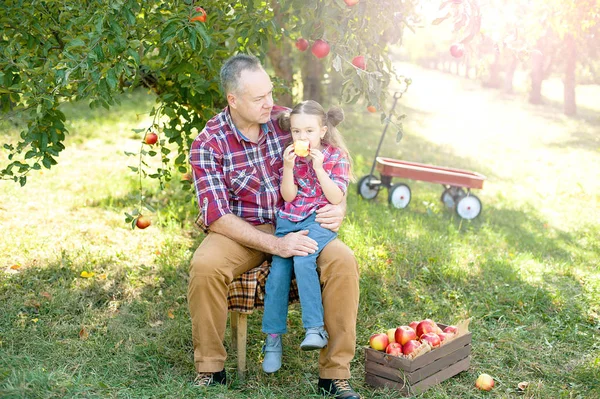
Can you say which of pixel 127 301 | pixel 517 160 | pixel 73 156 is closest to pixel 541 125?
pixel 517 160

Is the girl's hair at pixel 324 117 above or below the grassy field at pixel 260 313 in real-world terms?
above

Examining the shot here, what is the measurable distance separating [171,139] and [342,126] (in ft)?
26.7

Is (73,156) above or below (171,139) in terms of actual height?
below

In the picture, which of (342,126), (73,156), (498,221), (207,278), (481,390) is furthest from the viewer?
(342,126)

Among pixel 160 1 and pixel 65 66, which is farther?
pixel 160 1

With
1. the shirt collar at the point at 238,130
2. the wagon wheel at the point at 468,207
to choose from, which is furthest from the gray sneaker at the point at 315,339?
the wagon wheel at the point at 468,207

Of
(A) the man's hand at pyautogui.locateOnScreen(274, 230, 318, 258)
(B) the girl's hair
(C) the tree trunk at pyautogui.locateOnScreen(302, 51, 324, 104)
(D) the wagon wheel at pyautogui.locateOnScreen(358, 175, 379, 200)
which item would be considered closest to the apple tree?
(B) the girl's hair

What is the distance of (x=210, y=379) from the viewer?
3.37 metres

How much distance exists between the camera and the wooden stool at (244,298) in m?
3.48

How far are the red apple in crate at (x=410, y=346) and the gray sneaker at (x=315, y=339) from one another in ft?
1.40

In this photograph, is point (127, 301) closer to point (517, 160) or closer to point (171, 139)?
point (171, 139)

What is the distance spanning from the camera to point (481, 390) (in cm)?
353

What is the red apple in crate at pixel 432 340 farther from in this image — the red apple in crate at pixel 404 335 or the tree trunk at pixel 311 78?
the tree trunk at pixel 311 78

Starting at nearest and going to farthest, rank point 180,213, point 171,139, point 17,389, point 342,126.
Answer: point 17,389 → point 171,139 → point 180,213 → point 342,126
